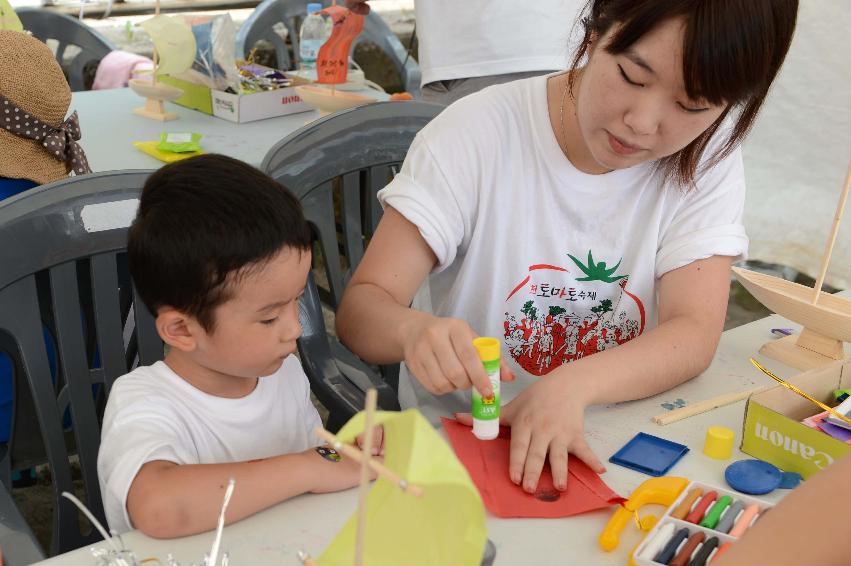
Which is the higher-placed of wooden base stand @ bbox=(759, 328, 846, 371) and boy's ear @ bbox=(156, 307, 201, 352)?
boy's ear @ bbox=(156, 307, 201, 352)

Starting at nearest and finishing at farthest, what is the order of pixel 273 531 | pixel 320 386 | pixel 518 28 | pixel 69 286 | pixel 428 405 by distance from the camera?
pixel 273 531, pixel 69 286, pixel 428 405, pixel 320 386, pixel 518 28

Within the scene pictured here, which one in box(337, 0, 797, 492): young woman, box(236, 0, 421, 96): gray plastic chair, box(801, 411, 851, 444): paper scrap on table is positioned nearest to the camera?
box(801, 411, 851, 444): paper scrap on table

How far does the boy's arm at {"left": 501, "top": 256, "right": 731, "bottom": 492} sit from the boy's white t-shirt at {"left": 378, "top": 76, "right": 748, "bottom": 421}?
4 cm

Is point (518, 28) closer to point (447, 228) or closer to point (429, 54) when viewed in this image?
point (429, 54)

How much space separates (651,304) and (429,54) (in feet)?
3.28

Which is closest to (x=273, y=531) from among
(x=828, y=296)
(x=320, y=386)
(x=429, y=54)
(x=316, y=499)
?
(x=316, y=499)

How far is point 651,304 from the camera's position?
1295 millimetres

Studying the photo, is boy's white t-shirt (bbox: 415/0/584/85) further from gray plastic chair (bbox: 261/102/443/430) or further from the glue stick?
the glue stick

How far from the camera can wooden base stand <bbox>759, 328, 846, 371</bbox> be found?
123 cm

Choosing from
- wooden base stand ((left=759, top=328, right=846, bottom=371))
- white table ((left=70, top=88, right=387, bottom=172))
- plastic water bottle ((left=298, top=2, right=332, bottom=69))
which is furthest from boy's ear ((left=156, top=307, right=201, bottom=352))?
plastic water bottle ((left=298, top=2, right=332, bottom=69))

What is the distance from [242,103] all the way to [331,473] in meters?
1.71

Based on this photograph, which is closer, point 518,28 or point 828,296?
point 828,296

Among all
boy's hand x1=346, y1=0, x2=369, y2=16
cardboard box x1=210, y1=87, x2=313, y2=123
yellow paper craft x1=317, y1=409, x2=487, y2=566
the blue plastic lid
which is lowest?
the blue plastic lid

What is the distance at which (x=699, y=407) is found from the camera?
109 cm
